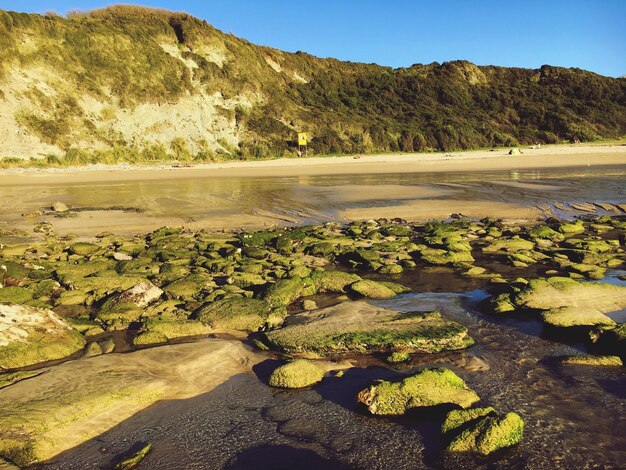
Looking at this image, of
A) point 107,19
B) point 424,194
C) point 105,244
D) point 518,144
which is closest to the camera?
point 105,244

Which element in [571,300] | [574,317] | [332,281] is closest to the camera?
[574,317]

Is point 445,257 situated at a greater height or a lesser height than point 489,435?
greater

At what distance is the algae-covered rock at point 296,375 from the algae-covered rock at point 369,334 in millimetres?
512

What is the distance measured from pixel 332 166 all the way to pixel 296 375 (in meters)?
31.9

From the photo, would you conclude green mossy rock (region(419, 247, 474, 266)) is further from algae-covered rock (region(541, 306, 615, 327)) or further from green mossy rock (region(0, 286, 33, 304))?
green mossy rock (region(0, 286, 33, 304))

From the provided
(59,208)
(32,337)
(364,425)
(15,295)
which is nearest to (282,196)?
(59,208)

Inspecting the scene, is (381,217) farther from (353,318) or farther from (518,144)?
(518,144)

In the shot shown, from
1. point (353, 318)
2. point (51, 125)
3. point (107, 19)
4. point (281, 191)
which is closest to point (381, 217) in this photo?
point (281, 191)

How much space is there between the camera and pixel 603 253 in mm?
9758

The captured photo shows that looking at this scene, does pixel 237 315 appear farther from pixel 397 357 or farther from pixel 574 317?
pixel 574 317

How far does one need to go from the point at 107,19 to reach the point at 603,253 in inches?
1918

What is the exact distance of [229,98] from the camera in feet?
143

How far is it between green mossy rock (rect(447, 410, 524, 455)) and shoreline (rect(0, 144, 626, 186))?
26595 millimetres

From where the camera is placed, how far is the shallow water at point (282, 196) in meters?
15.0
